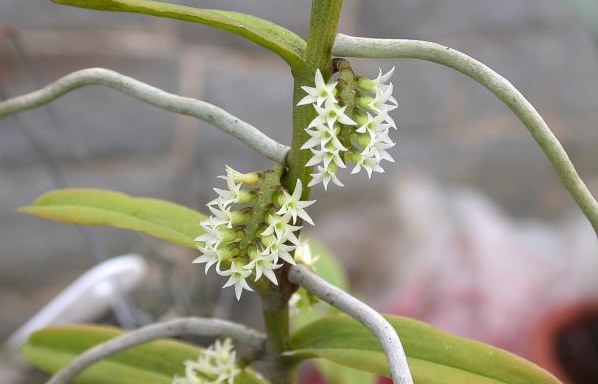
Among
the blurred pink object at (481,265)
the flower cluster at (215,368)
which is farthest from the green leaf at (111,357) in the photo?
the blurred pink object at (481,265)

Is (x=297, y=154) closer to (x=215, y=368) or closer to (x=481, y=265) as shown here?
(x=215, y=368)

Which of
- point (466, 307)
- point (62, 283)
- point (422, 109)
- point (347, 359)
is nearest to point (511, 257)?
point (466, 307)

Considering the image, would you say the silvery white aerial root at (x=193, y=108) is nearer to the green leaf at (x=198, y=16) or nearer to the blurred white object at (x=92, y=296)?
the green leaf at (x=198, y=16)

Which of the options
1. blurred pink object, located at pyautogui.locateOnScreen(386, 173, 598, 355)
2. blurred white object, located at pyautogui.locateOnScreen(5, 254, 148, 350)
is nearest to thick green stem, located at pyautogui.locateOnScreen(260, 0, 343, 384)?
blurred white object, located at pyautogui.locateOnScreen(5, 254, 148, 350)

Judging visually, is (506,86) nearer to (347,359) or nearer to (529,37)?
(347,359)

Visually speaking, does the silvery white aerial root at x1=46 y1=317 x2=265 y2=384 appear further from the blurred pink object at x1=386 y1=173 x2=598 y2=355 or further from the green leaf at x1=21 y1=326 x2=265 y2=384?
the blurred pink object at x1=386 y1=173 x2=598 y2=355

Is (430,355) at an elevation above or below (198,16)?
below

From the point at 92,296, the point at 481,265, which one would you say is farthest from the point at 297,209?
the point at 481,265
